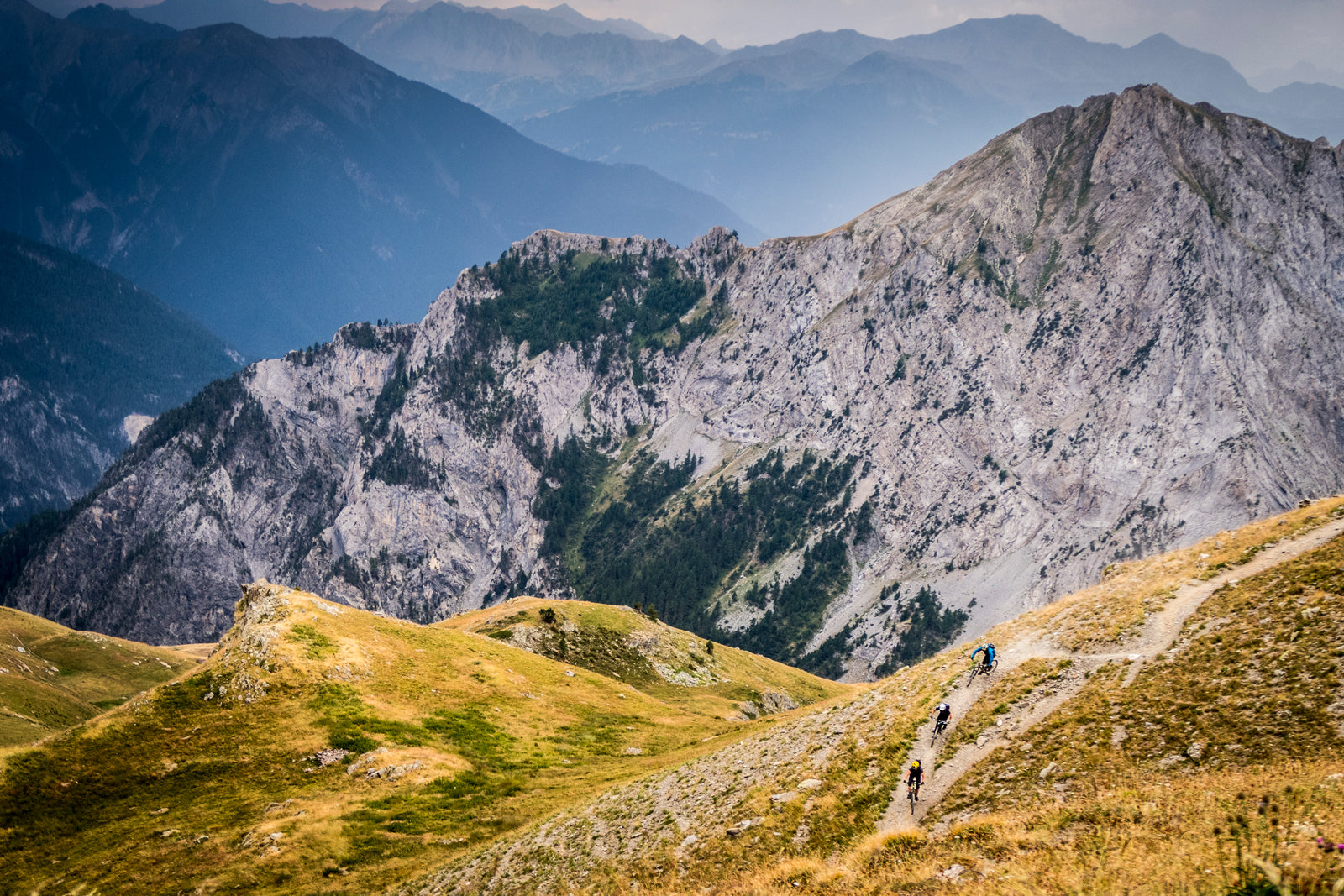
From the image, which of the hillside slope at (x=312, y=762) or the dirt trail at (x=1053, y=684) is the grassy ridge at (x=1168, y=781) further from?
the hillside slope at (x=312, y=762)

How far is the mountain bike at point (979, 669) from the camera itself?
37.8m

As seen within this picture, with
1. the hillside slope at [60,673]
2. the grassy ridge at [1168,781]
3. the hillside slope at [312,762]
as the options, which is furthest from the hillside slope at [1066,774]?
the hillside slope at [60,673]

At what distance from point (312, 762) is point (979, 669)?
4838 centimetres

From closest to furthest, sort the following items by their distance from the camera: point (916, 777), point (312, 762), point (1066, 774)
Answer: point (1066, 774), point (916, 777), point (312, 762)

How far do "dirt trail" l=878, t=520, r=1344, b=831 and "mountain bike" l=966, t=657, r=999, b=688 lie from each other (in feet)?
1.01

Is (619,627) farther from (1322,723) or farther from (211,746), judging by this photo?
(1322,723)

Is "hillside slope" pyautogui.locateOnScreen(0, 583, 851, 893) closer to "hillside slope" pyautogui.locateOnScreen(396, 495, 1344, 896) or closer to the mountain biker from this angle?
"hillside slope" pyautogui.locateOnScreen(396, 495, 1344, 896)

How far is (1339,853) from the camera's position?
14.8 meters

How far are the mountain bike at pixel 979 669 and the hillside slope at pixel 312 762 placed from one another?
21.6 metres

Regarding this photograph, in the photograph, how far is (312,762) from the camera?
52688 mm

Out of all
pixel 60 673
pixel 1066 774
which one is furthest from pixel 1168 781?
pixel 60 673

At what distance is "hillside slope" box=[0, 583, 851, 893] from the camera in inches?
1657

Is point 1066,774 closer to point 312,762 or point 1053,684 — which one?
point 1053,684

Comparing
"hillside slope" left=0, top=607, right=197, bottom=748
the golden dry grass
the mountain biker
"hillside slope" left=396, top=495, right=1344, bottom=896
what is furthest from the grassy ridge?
"hillside slope" left=0, top=607, right=197, bottom=748
